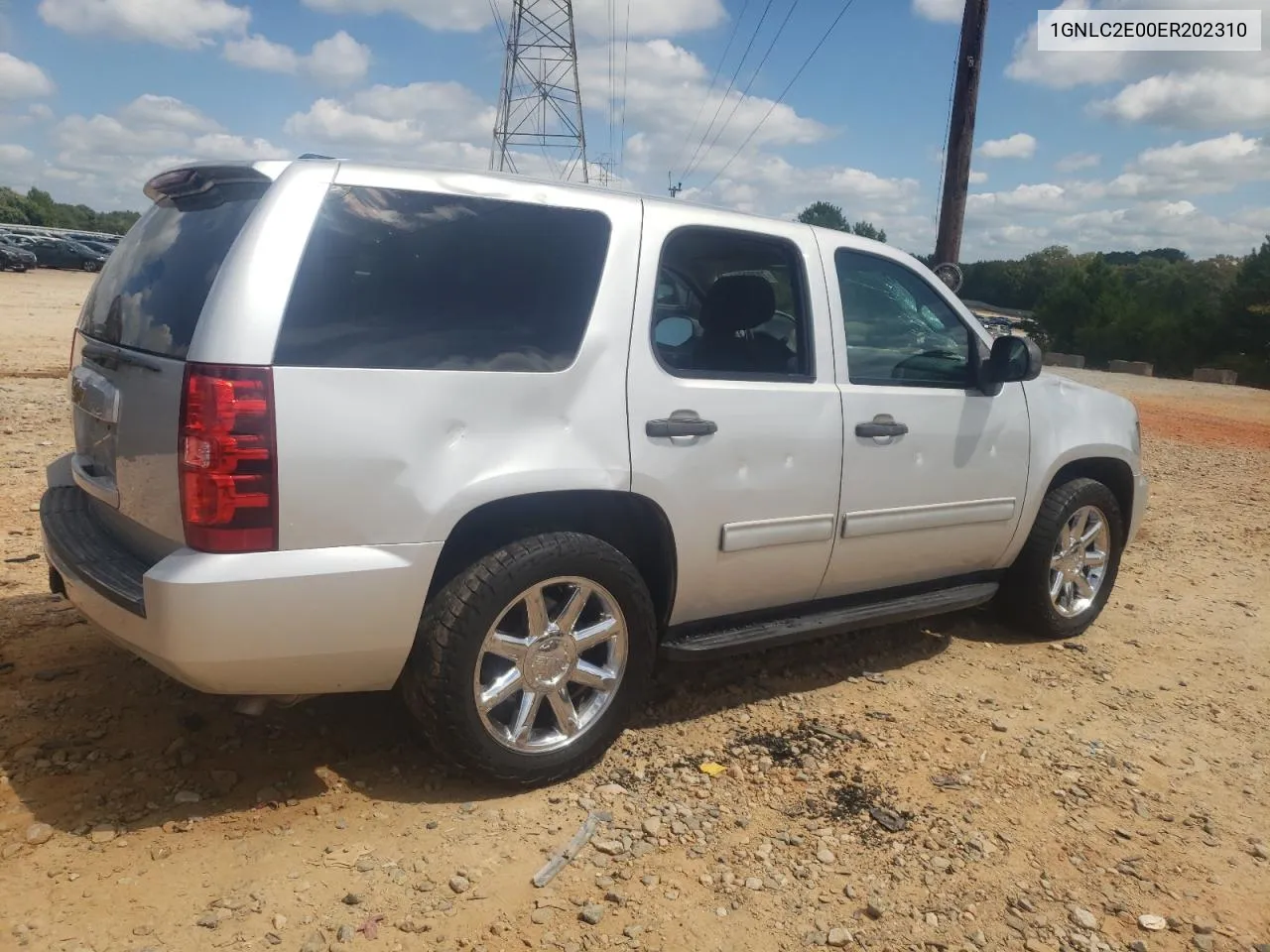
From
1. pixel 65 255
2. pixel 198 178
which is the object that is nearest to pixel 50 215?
pixel 65 255

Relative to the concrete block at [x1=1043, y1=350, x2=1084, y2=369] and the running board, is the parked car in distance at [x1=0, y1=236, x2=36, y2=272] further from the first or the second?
the running board

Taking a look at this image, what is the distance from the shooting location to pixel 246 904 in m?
2.55

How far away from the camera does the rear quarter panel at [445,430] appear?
262cm

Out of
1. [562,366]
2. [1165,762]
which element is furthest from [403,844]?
[1165,762]

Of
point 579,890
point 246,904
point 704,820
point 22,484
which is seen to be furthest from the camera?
point 22,484

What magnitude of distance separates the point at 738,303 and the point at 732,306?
0.09ft

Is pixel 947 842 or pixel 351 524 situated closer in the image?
pixel 351 524

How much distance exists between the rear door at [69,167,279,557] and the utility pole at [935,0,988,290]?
333 inches

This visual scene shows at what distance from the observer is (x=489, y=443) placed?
291 centimetres

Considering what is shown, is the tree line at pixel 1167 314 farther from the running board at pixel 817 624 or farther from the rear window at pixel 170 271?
the rear window at pixel 170 271

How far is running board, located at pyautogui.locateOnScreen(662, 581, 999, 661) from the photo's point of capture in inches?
140

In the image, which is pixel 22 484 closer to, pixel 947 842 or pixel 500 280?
A: pixel 500 280

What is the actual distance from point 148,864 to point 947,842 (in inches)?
91.0

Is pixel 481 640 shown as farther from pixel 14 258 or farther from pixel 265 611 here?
pixel 14 258
